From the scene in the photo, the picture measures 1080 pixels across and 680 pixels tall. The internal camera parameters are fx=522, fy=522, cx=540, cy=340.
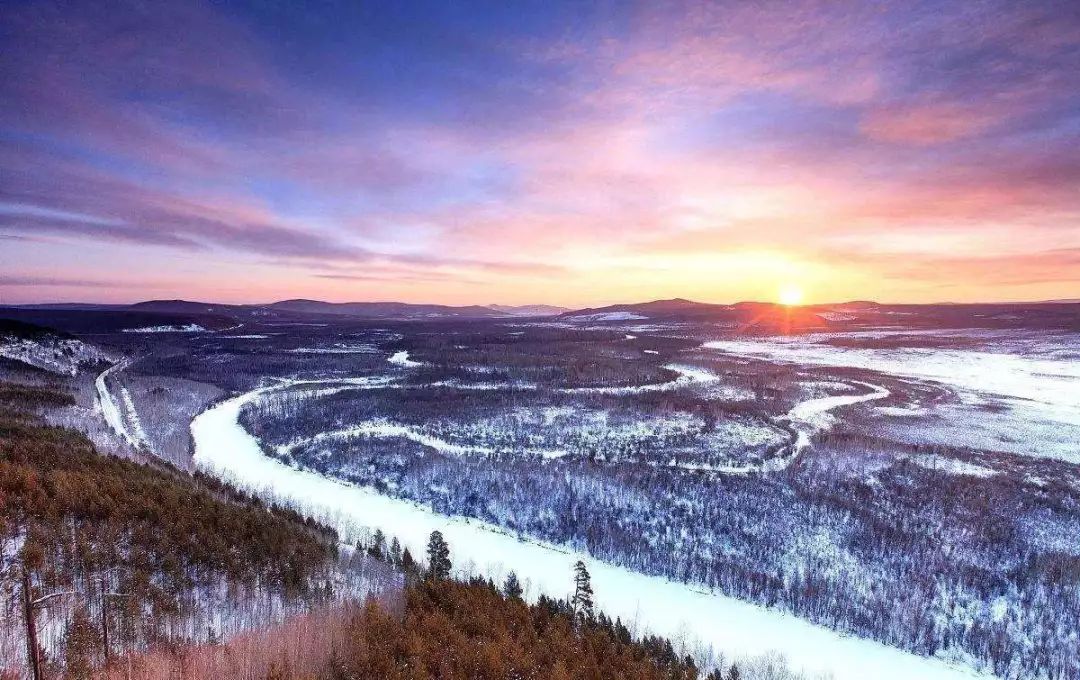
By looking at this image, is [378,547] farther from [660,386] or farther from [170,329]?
[170,329]

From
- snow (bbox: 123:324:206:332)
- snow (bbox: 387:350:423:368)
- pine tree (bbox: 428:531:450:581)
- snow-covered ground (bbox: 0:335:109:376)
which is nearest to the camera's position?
pine tree (bbox: 428:531:450:581)

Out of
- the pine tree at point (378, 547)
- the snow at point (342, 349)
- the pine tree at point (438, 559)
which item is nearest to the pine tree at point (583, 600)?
the pine tree at point (438, 559)

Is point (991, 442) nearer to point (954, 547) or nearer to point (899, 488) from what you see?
point (899, 488)

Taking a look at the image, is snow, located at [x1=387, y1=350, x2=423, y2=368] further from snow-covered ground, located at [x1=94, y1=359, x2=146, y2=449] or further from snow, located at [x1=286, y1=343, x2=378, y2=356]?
snow-covered ground, located at [x1=94, y1=359, x2=146, y2=449]

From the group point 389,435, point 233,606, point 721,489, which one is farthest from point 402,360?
point 233,606

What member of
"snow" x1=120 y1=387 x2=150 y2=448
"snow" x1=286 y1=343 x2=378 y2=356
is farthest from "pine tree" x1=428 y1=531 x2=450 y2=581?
"snow" x1=286 y1=343 x2=378 y2=356

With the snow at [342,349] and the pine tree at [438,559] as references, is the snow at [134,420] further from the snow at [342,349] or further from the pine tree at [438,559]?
the snow at [342,349]
